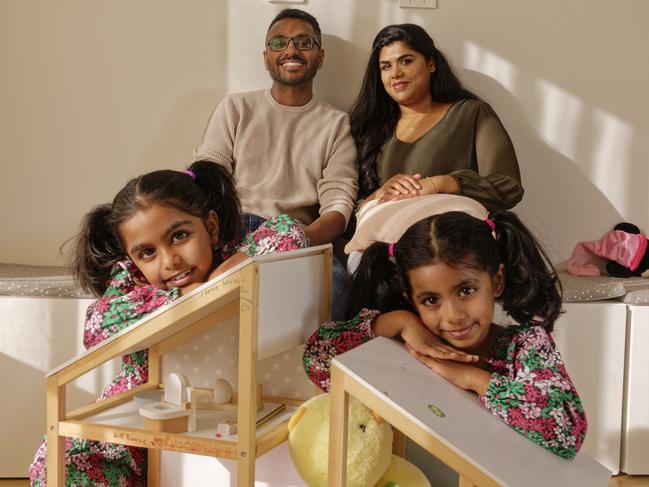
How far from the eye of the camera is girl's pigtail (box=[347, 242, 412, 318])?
1540 millimetres

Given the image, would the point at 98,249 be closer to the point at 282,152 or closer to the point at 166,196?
the point at 166,196

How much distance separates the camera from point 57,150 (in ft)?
7.93

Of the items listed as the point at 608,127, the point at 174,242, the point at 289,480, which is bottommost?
the point at 289,480

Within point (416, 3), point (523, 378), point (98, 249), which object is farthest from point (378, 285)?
point (416, 3)

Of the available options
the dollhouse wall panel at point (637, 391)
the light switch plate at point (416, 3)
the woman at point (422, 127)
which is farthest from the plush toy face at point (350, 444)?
the light switch plate at point (416, 3)

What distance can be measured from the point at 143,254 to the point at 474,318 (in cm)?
64

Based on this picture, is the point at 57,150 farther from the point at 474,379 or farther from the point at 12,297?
the point at 474,379

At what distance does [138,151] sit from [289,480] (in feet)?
4.31

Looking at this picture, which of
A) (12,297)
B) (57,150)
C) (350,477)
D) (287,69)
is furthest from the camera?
(57,150)

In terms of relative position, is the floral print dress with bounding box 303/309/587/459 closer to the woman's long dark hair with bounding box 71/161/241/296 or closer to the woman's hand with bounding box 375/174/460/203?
the woman's long dark hair with bounding box 71/161/241/296

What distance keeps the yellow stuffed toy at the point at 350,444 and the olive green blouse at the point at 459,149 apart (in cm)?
102

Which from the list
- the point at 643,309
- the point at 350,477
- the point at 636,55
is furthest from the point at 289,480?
the point at 636,55

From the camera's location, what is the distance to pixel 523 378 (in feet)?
4.24

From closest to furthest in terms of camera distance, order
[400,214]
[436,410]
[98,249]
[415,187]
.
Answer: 1. [436,410]
2. [98,249]
3. [400,214]
4. [415,187]
